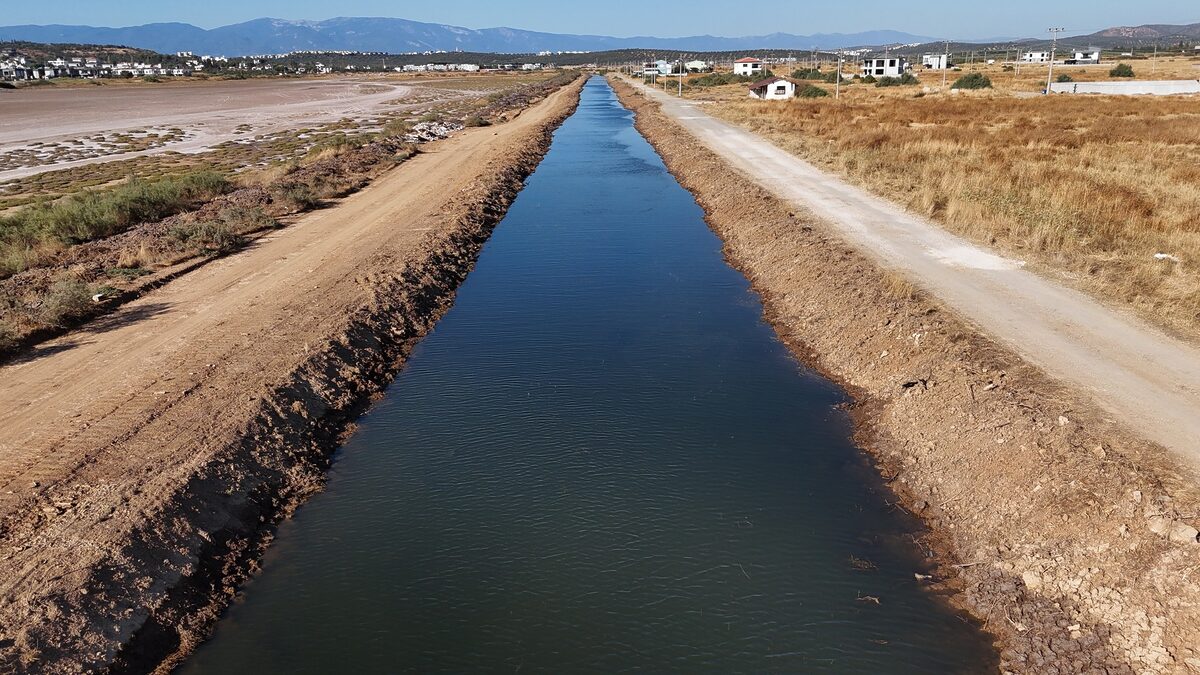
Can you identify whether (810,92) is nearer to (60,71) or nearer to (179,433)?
(179,433)

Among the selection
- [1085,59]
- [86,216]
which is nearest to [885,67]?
[1085,59]

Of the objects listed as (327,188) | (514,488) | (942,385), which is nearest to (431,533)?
(514,488)

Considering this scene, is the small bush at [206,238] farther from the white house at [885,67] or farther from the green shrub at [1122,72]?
the green shrub at [1122,72]

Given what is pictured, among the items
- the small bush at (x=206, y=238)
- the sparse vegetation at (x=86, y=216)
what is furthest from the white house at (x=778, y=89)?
the small bush at (x=206, y=238)

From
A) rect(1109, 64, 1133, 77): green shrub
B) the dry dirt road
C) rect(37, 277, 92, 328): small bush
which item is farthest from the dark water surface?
rect(1109, 64, 1133, 77): green shrub

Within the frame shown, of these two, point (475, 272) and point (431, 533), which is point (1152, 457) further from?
point (475, 272)

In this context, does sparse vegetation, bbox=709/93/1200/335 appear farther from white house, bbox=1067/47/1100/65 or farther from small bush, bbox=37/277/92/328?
white house, bbox=1067/47/1100/65
